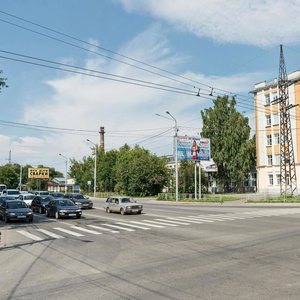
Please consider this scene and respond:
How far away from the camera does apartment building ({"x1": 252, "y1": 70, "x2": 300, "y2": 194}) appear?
194ft

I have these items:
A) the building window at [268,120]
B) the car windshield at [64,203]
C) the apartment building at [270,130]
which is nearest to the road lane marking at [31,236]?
the car windshield at [64,203]

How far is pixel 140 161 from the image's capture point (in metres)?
68.5

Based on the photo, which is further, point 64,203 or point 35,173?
point 35,173

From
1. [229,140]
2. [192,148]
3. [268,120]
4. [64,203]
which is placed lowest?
[64,203]

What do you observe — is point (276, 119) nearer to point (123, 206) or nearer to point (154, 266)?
point (123, 206)

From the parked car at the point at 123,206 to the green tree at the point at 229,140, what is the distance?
40.7m

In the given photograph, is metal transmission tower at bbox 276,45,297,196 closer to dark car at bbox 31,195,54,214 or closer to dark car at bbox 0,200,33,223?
dark car at bbox 31,195,54,214

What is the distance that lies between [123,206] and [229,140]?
4336cm

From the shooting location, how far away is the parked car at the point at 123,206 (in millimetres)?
29297

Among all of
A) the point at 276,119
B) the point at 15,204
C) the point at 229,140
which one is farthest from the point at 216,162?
the point at 15,204

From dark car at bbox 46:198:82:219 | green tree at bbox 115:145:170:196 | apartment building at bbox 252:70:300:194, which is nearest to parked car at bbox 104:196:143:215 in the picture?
dark car at bbox 46:198:82:219

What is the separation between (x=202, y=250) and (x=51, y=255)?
458 cm

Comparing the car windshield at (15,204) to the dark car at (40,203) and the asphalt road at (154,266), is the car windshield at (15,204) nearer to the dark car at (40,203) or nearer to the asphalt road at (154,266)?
the dark car at (40,203)

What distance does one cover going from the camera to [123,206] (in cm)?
2959
